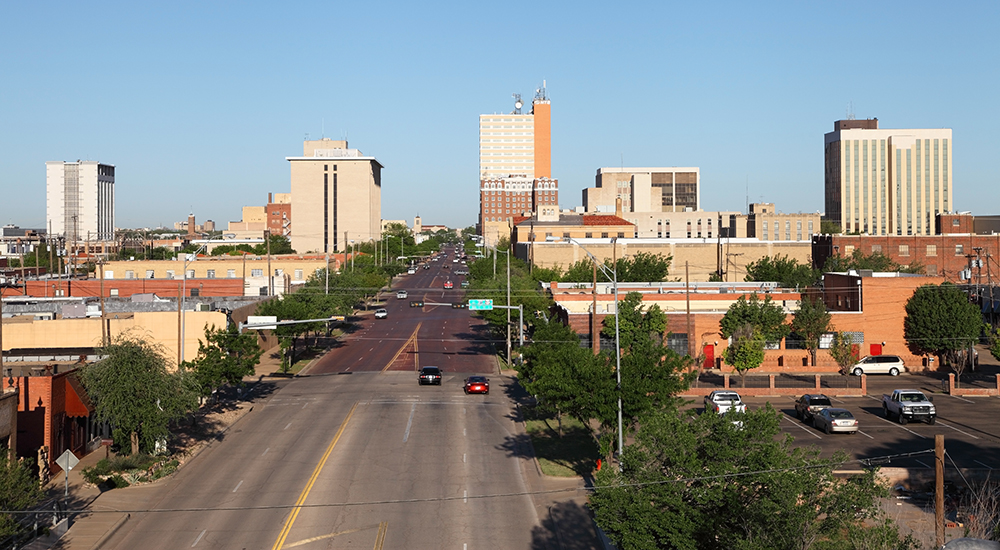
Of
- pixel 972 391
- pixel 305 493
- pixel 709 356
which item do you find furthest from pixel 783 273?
pixel 305 493

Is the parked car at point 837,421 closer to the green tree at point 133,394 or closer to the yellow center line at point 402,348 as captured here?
the green tree at point 133,394

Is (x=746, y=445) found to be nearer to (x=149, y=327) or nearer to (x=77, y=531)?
(x=77, y=531)

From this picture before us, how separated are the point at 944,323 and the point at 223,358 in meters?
46.4

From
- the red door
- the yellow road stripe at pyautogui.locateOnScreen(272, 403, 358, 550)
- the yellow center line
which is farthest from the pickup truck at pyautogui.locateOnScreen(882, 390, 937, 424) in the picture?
the yellow center line

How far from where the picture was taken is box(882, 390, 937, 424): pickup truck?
4088cm

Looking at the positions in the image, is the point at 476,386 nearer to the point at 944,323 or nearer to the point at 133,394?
the point at 133,394

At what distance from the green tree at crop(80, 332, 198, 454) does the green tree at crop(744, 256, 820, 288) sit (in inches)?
2470

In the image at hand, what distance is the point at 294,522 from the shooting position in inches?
1048

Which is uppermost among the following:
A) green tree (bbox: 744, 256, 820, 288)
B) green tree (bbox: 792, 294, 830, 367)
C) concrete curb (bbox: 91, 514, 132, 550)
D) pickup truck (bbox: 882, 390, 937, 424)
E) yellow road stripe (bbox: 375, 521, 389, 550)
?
green tree (bbox: 744, 256, 820, 288)

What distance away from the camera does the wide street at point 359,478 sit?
84.1ft

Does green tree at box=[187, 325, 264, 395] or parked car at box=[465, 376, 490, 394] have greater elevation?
green tree at box=[187, 325, 264, 395]

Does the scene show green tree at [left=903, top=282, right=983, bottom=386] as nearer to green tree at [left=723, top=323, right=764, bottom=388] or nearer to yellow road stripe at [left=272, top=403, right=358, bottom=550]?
green tree at [left=723, top=323, right=764, bottom=388]

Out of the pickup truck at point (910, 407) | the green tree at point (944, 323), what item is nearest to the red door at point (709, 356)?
the green tree at point (944, 323)

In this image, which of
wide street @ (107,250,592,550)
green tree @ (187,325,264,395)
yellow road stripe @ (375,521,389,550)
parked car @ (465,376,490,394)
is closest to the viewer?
yellow road stripe @ (375,521,389,550)
